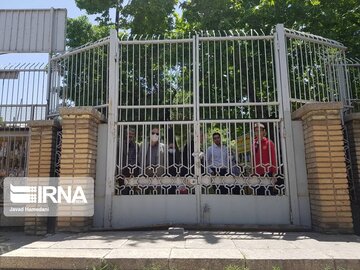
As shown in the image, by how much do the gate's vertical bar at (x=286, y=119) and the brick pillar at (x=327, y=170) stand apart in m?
0.28

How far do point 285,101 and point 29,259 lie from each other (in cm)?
454

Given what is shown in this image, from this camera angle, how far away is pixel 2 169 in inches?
262

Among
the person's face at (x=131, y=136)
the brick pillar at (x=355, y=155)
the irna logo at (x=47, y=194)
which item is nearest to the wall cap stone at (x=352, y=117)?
the brick pillar at (x=355, y=155)

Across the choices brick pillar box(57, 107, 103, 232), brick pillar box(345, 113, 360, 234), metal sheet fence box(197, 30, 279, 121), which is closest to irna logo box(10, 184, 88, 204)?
brick pillar box(57, 107, 103, 232)

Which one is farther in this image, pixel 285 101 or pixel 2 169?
pixel 2 169

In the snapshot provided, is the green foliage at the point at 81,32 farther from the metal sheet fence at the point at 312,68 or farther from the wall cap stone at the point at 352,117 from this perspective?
the wall cap stone at the point at 352,117

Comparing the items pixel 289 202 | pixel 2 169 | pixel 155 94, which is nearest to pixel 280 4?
pixel 155 94

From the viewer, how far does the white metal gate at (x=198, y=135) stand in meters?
5.56

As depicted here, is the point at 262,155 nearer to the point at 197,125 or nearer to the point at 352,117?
the point at 197,125

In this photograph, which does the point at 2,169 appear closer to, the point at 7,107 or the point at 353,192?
the point at 7,107

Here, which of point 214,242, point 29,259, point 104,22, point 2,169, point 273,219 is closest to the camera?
point 29,259

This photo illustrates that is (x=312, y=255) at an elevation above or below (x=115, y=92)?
below

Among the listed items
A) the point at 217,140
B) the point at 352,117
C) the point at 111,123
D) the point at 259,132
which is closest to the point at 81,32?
the point at 111,123

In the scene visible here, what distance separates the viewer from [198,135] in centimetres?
579
